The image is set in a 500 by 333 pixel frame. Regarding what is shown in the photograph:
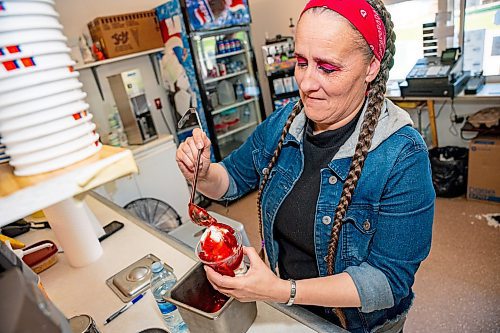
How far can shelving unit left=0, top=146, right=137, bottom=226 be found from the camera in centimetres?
54

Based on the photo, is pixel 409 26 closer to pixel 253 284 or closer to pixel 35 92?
pixel 253 284

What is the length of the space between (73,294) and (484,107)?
356 centimetres

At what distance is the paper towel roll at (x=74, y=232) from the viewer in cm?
131

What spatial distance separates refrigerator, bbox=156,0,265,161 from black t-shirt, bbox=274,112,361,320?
106 inches

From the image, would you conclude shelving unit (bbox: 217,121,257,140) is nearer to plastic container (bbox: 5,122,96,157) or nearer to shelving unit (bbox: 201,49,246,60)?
shelving unit (bbox: 201,49,246,60)

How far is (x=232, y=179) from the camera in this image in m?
1.32

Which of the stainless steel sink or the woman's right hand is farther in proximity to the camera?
the stainless steel sink

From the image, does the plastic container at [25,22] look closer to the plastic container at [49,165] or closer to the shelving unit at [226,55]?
the plastic container at [49,165]

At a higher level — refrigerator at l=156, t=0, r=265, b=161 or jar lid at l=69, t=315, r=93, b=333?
refrigerator at l=156, t=0, r=265, b=161

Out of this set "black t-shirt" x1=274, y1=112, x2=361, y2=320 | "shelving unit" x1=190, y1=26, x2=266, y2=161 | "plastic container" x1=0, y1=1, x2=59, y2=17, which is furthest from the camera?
"shelving unit" x1=190, y1=26, x2=266, y2=161

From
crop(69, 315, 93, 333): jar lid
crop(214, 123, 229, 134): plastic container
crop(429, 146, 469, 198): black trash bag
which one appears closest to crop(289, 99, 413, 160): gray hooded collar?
crop(69, 315, 93, 333): jar lid

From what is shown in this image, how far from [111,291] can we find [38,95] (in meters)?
0.96

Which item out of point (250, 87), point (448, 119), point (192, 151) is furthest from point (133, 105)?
point (448, 119)

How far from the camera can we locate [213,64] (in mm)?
3848
